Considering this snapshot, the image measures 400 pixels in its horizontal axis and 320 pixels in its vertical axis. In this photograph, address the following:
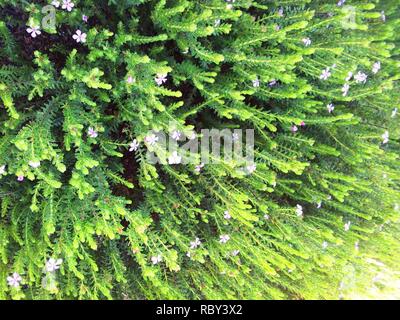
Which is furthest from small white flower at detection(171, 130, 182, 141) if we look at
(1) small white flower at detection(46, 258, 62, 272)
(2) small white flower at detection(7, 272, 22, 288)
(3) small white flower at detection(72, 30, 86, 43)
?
(2) small white flower at detection(7, 272, 22, 288)

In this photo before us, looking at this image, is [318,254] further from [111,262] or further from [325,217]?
[111,262]

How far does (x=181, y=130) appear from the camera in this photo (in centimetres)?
171

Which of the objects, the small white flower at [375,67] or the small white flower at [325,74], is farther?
the small white flower at [375,67]

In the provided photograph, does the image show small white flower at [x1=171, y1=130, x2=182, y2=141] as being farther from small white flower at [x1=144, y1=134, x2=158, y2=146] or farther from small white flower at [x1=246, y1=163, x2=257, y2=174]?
small white flower at [x1=246, y1=163, x2=257, y2=174]

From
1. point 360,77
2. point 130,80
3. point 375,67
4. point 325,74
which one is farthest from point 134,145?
point 375,67

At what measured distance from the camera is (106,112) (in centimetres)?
187

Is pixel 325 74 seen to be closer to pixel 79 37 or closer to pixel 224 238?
pixel 224 238

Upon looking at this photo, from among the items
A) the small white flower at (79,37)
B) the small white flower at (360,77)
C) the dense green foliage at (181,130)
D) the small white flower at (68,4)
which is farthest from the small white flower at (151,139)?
the small white flower at (360,77)

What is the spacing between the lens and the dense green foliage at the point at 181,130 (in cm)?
162

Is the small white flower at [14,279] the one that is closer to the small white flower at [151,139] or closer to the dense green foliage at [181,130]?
the dense green foliage at [181,130]

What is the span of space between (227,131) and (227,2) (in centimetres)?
66

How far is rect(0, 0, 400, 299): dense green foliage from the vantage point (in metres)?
1.62

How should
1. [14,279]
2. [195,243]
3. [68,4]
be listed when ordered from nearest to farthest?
[68,4], [14,279], [195,243]

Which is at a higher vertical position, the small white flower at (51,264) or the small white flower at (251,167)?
the small white flower at (251,167)
